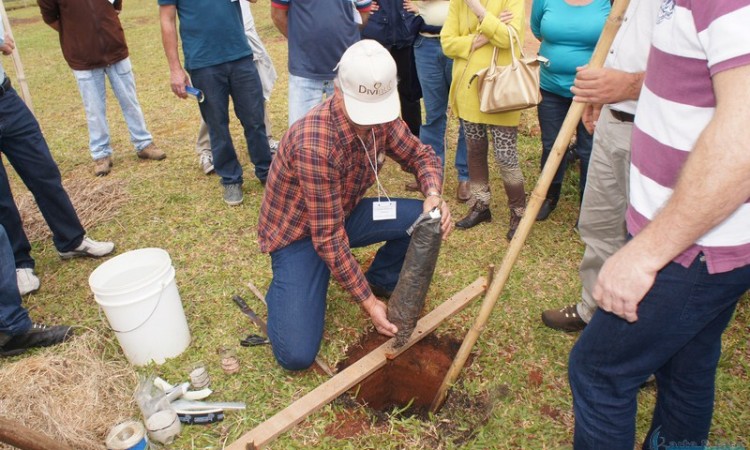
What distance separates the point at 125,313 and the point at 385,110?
5.49ft

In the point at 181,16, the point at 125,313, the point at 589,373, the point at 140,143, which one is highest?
the point at 181,16

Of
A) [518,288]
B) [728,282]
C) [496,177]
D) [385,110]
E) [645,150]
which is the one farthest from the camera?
[496,177]

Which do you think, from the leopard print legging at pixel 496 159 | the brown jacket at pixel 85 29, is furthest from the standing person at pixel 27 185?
the leopard print legging at pixel 496 159

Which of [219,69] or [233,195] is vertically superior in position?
[219,69]

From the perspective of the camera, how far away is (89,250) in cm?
388

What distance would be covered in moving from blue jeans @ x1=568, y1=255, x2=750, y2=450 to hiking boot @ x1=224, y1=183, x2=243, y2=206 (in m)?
3.40

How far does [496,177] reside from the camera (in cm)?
471

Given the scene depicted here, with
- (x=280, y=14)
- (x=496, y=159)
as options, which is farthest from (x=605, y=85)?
(x=280, y=14)

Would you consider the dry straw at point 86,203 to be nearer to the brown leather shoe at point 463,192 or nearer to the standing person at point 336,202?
the standing person at point 336,202

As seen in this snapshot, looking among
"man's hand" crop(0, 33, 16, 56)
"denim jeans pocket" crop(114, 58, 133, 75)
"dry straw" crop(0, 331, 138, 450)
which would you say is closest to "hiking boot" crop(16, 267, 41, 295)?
"dry straw" crop(0, 331, 138, 450)

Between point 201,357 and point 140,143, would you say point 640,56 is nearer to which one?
point 201,357

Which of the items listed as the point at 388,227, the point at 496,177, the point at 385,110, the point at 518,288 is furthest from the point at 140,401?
the point at 496,177

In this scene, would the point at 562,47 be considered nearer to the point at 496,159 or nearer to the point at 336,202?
the point at 496,159

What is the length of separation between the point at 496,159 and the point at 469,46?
0.80 meters
